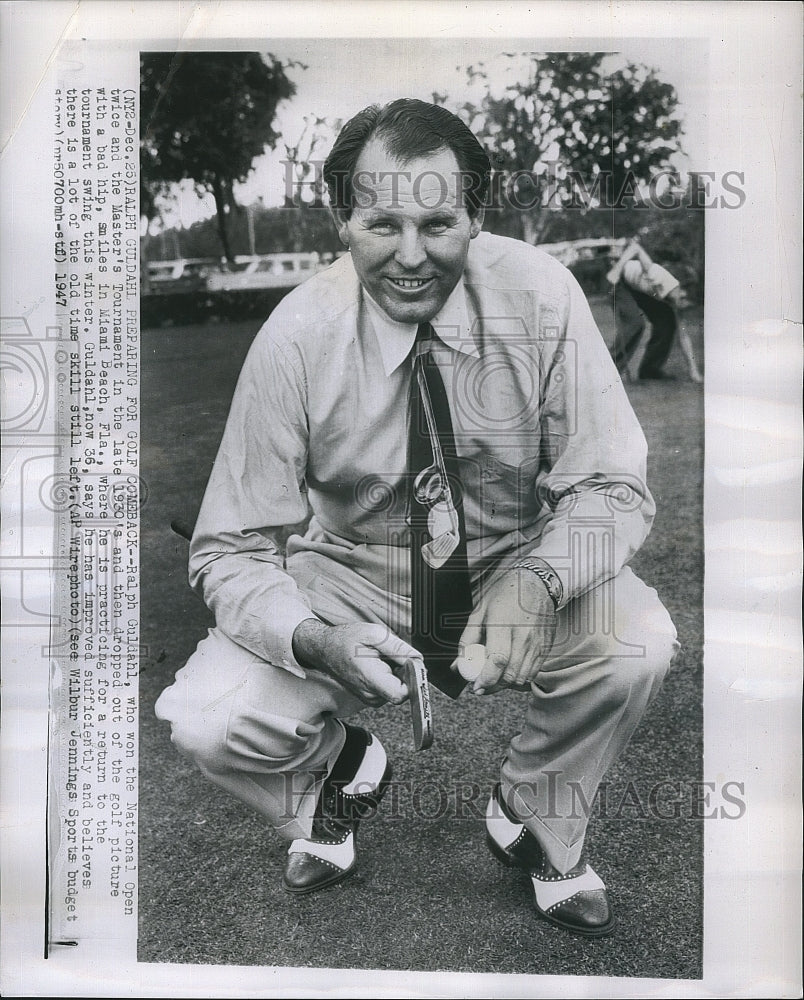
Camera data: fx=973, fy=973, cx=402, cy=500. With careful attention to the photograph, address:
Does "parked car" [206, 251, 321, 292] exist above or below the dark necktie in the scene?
above

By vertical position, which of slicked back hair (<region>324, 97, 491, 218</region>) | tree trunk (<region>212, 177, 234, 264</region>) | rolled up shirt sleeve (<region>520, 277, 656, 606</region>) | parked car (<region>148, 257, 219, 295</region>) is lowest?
rolled up shirt sleeve (<region>520, 277, 656, 606</region>)

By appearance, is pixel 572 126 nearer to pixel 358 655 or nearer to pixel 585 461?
pixel 585 461

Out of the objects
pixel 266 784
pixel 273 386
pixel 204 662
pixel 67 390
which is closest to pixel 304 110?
pixel 273 386

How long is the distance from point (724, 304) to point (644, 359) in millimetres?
137

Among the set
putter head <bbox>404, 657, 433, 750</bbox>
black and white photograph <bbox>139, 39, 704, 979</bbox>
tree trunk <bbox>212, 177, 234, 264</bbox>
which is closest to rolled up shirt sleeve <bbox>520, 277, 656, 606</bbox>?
black and white photograph <bbox>139, 39, 704, 979</bbox>

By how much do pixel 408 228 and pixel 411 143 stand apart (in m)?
0.12

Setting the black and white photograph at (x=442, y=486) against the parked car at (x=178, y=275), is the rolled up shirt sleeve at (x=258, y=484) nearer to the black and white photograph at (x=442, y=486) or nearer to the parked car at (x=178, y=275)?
the black and white photograph at (x=442, y=486)

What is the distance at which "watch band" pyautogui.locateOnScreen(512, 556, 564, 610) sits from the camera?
1334 mm

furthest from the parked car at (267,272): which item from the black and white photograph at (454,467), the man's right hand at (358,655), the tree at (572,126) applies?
the man's right hand at (358,655)

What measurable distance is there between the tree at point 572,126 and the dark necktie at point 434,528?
265mm

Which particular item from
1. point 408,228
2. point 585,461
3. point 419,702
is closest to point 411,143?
point 408,228

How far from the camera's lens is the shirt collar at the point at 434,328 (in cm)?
134

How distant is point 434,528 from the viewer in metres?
1.35

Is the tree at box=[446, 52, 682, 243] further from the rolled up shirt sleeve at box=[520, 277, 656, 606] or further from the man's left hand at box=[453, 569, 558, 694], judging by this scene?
the man's left hand at box=[453, 569, 558, 694]
